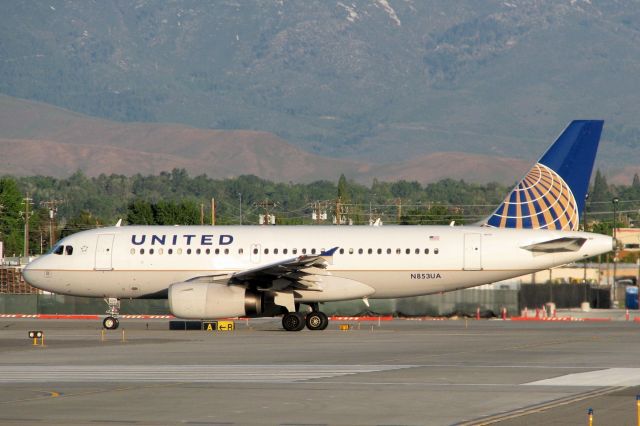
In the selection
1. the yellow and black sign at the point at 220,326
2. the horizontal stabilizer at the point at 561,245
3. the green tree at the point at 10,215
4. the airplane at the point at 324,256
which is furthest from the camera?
the green tree at the point at 10,215

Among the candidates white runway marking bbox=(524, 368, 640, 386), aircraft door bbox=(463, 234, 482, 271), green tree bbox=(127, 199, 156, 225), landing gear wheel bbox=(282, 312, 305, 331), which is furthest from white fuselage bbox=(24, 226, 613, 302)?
green tree bbox=(127, 199, 156, 225)

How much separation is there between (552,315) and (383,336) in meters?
19.1

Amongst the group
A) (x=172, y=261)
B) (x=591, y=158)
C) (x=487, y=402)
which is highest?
(x=591, y=158)

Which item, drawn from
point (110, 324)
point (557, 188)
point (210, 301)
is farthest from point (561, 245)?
point (110, 324)

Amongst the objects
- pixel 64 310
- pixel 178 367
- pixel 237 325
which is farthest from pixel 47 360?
pixel 64 310

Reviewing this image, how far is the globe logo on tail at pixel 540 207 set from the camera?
4822 cm

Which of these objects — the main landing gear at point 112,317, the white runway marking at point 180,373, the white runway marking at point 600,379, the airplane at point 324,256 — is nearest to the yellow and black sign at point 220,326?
the airplane at point 324,256

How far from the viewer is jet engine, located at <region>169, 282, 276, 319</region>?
144 feet

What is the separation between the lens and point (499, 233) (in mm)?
46656

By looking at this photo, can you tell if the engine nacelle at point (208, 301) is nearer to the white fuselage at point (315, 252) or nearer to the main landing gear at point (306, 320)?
Answer: the main landing gear at point (306, 320)

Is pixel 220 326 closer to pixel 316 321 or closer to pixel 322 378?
pixel 316 321

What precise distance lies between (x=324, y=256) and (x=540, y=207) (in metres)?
8.25

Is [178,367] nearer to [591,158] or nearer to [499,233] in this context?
[499,233]

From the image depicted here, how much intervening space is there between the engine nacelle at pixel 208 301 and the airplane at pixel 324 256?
33mm
